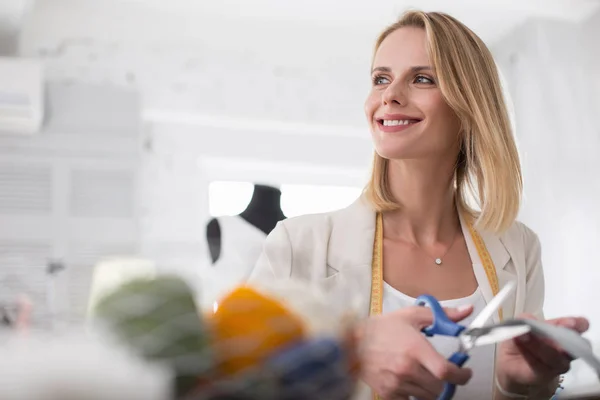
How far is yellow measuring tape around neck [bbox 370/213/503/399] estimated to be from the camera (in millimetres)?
1182

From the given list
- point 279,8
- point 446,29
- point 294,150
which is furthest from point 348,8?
point 446,29

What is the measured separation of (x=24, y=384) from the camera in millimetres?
218

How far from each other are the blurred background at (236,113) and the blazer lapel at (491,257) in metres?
1.65

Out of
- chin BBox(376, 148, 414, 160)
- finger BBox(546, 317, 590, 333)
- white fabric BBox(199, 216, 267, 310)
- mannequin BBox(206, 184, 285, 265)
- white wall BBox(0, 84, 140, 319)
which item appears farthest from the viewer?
white wall BBox(0, 84, 140, 319)

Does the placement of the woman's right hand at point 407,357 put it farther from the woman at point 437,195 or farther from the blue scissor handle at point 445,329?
the woman at point 437,195

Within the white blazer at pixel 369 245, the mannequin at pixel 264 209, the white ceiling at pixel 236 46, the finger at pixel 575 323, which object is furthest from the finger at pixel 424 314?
the white ceiling at pixel 236 46

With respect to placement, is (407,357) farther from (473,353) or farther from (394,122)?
(394,122)

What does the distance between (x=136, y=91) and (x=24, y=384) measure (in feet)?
10.7

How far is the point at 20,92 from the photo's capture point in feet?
9.59

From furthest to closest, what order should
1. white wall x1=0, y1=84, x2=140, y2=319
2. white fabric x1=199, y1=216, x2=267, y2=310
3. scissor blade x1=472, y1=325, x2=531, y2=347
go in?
white wall x1=0, y1=84, x2=140, y2=319 < scissor blade x1=472, y1=325, x2=531, y2=347 < white fabric x1=199, y1=216, x2=267, y2=310

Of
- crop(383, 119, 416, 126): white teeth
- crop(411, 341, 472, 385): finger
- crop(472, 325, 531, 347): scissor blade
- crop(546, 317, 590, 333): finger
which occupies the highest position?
crop(383, 119, 416, 126): white teeth

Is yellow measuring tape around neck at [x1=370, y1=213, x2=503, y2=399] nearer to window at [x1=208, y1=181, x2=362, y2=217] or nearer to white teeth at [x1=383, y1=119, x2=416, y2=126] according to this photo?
white teeth at [x1=383, y1=119, x2=416, y2=126]

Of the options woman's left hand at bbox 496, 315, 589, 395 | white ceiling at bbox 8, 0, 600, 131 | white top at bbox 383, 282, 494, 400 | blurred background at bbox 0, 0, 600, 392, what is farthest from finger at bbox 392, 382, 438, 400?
white ceiling at bbox 8, 0, 600, 131

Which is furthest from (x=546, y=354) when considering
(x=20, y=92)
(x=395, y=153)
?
(x=20, y=92)
